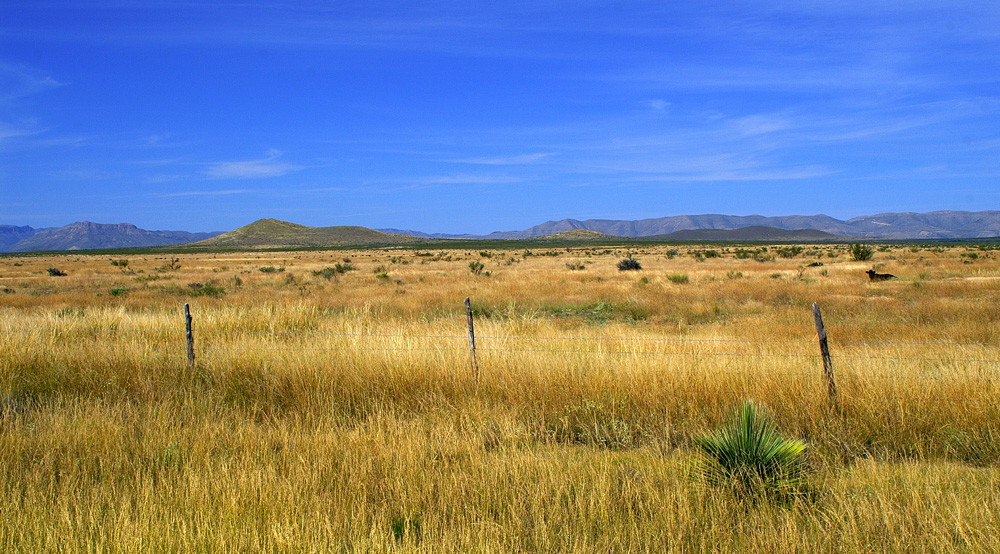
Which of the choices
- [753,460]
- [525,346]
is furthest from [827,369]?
[525,346]

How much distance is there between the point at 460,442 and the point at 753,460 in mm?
2686

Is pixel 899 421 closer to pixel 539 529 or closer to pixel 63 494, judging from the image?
pixel 539 529

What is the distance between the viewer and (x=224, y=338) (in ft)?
34.1

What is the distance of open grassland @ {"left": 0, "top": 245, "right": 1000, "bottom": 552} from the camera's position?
392 cm

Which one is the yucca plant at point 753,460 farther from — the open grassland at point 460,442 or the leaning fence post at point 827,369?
the leaning fence post at point 827,369

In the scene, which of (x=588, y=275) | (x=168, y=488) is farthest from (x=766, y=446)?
(x=588, y=275)

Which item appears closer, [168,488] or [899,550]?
[899,550]

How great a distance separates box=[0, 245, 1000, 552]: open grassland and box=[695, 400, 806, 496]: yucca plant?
0.14m

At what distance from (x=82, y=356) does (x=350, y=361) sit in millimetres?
4413

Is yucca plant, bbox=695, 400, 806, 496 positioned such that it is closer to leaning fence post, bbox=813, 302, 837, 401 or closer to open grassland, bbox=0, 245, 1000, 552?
open grassland, bbox=0, 245, 1000, 552

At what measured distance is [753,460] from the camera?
15.2 feet

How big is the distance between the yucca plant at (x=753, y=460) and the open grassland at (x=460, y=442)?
0.14 m

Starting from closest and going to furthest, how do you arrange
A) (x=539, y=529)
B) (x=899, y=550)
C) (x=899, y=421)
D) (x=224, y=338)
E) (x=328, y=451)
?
(x=899, y=550)
(x=539, y=529)
(x=328, y=451)
(x=899, y=421)
(x=224, y=338)

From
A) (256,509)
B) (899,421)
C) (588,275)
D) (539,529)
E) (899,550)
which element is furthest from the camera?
(588,275)
